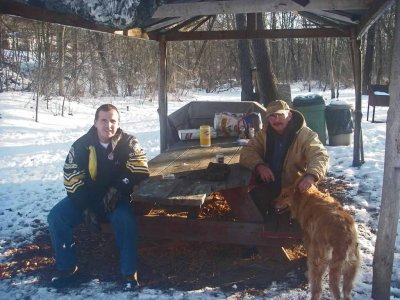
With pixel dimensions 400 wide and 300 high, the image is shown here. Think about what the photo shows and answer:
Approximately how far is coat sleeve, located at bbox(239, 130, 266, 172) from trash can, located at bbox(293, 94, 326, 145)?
5198 mm

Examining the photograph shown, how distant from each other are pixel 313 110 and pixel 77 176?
6.74 metres

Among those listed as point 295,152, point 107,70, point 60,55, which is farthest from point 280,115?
point 107,70

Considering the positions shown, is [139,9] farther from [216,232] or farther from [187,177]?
[216,232]

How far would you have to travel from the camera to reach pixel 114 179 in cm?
412

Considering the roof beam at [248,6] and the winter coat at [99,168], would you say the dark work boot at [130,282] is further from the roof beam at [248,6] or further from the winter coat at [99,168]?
the roof beam at [248,6]

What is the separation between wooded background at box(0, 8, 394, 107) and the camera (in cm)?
1639

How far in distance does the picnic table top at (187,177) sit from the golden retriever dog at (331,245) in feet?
2.63

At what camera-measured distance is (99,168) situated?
4078mm

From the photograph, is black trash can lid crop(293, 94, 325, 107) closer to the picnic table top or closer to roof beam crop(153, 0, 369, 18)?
the picnic table top

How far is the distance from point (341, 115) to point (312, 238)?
663 centimetres

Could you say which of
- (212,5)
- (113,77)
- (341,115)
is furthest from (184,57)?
(212,5)

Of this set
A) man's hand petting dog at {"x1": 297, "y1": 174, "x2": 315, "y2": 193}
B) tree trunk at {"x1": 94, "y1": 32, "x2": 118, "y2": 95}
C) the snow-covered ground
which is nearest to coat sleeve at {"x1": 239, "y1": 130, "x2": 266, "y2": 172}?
man's hand petting dog at {"x1": 297, "y1": 174, "x2": 315, "y2": 193}

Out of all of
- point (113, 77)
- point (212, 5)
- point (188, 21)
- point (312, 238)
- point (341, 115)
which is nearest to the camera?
point (312, 238)

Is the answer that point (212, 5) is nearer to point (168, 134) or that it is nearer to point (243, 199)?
point (243, 199)
